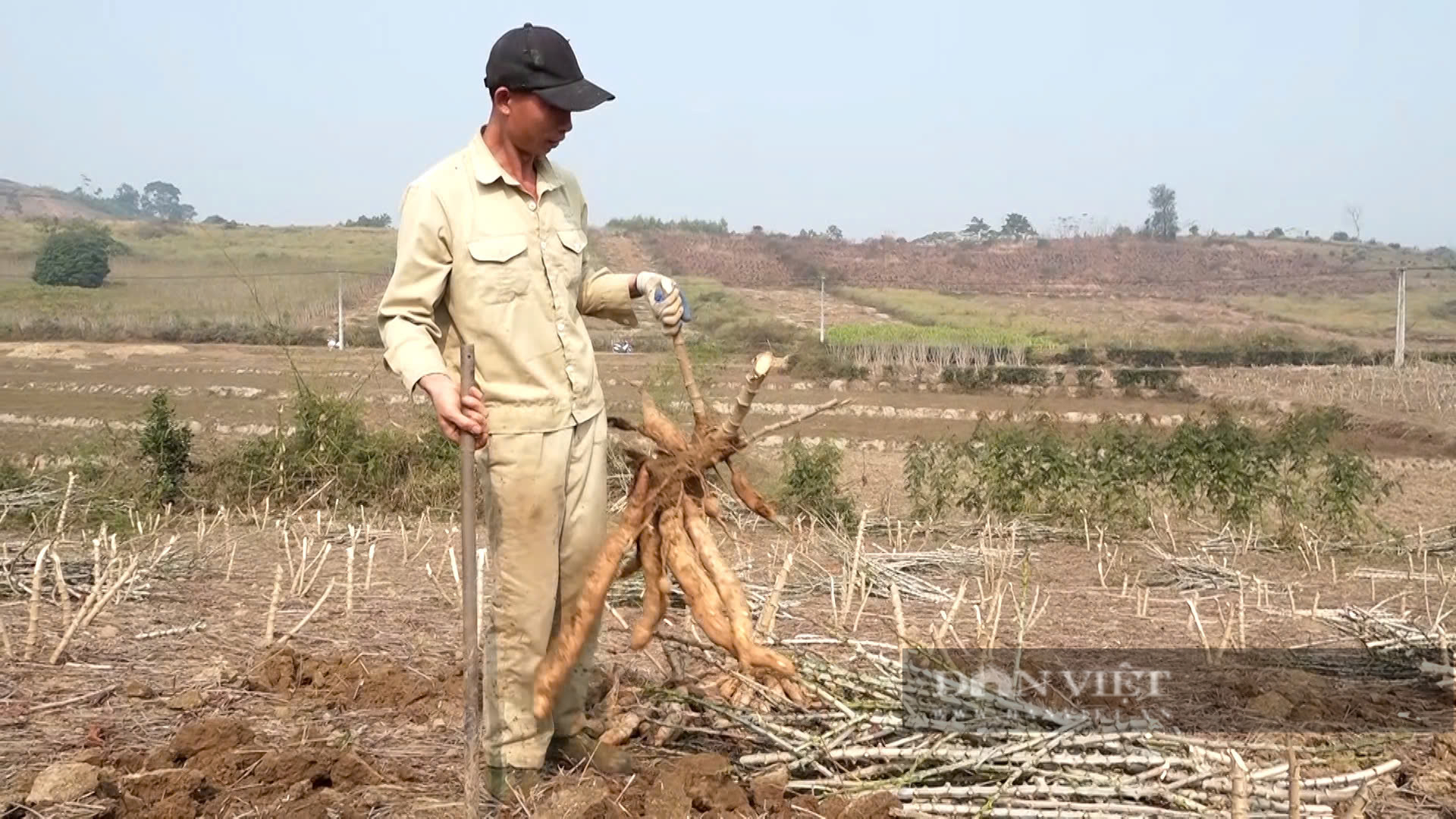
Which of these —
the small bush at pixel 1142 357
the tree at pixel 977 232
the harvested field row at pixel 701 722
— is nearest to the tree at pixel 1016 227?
the tree at pixel 977 232

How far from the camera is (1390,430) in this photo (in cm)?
1939

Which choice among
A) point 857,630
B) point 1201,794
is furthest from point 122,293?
point 1201,794

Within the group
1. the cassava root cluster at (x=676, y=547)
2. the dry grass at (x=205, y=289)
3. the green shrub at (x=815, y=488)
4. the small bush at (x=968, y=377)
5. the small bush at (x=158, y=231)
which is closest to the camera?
the cassava root cluster at (x=676, y=547)

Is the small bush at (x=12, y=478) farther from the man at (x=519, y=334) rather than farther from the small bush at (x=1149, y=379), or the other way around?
the small bush at (x=1149, y=379)

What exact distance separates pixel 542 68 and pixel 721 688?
5.82 feet

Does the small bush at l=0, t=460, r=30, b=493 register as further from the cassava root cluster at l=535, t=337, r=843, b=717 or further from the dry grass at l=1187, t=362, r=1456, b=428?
the dry grass at l=1187, t=362, r=1456, b=428

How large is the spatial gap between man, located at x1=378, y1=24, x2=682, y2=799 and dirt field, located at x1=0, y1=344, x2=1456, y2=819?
1.27 ft

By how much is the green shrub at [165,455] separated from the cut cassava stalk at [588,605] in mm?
7647

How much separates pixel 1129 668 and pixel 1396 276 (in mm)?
56489

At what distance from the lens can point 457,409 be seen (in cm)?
272

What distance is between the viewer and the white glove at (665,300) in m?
3.08

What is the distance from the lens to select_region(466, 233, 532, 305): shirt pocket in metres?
3.01

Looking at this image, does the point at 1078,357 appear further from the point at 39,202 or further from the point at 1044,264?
the point at 39,202

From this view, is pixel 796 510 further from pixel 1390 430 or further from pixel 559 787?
pixel 1390 430
